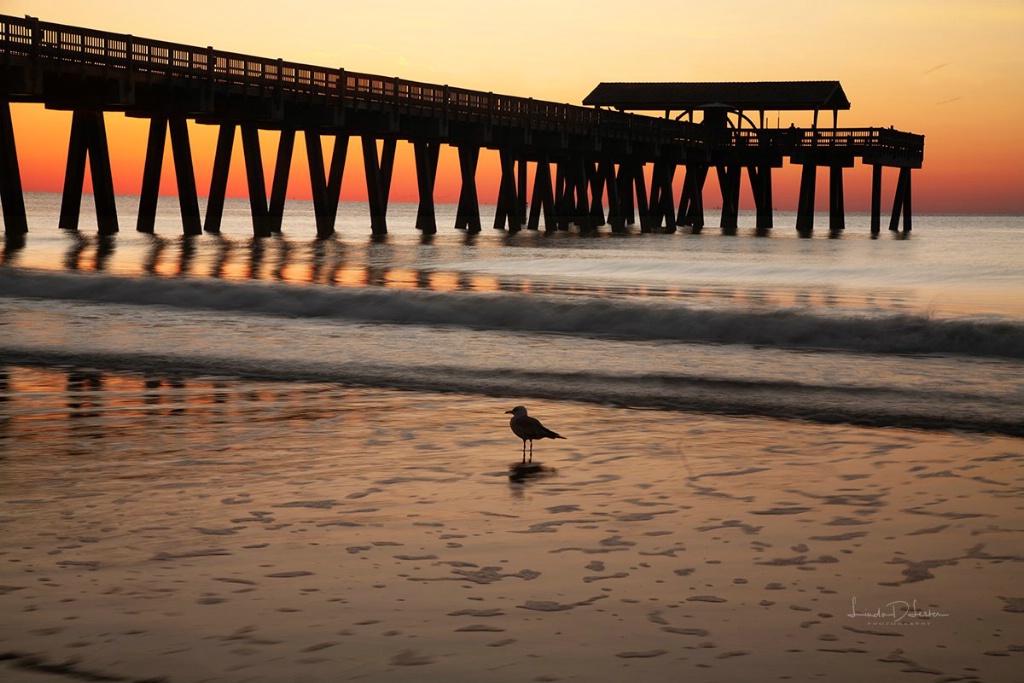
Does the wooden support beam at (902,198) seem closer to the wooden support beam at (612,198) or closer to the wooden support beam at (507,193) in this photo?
the wooden support beam at (612,198)

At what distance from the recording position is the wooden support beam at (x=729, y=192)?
204ft

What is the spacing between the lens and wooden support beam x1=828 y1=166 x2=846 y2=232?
54906 millimetres

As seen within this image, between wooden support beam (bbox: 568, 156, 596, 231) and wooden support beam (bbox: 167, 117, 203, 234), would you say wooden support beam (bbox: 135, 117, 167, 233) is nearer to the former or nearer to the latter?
wooden support beam (bbox: 167, 117, 203, 234)

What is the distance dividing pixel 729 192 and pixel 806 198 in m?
6.47

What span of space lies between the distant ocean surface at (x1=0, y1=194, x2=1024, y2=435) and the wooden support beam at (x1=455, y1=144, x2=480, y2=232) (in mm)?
14544

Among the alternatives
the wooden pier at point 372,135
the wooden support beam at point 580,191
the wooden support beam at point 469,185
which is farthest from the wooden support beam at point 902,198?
the wooden support beam at point 469,185

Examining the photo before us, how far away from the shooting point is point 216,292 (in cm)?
1895

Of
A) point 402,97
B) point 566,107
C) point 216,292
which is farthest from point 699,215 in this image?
point 216,292

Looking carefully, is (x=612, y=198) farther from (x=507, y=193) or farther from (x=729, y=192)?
(x=729, y=192)

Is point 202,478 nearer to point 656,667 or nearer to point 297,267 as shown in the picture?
point 656,667

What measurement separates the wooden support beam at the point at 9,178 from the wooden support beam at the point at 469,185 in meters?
16.3

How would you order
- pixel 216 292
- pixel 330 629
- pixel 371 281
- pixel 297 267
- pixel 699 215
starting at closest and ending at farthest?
pixel 330 629 < pixel 216 292 < pixel 371 281 < pixel 297 267 < pixel 699 215

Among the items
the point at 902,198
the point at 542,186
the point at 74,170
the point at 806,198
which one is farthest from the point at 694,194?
the point at 74,170

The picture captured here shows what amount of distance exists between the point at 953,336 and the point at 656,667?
442 inches
